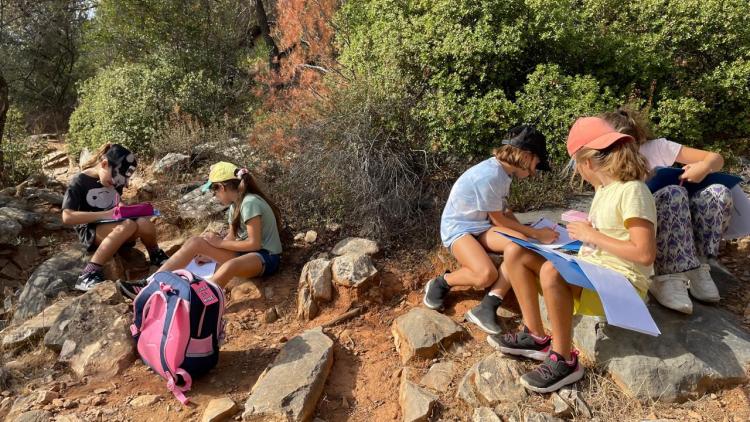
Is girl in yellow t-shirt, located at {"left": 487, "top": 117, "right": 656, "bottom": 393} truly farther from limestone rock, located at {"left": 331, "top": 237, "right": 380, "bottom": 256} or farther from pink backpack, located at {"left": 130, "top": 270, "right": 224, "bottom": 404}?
pink backpack, located at {"left": 130, "top": 270, "right": 224, "bottom": 404}

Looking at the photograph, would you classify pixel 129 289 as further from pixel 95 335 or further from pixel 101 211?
pixel 101 211

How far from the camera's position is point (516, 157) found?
9.91 ft

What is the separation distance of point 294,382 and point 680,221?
89.7 inches

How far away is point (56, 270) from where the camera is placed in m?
4.25

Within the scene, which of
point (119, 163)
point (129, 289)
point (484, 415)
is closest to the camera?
point (484, 415)

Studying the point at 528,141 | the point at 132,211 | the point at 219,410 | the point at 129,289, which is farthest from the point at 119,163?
the point at 528,141

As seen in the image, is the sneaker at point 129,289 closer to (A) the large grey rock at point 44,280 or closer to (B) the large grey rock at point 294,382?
(A) the large grey rock at point 44,280

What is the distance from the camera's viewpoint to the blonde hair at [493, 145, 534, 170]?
3.00 metres

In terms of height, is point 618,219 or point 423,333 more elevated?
point 618,219

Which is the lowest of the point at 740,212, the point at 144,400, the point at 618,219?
the point at 144,400

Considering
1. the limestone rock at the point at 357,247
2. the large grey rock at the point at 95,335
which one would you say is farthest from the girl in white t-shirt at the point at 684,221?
the large grey rock at the point at 95,335

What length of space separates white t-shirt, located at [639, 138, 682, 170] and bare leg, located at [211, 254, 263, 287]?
2693 mm

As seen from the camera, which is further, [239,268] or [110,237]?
[110,237]

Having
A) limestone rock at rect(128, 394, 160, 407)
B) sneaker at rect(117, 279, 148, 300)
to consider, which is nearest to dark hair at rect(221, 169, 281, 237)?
sneaker at rect(117, 279, 148, 300)
